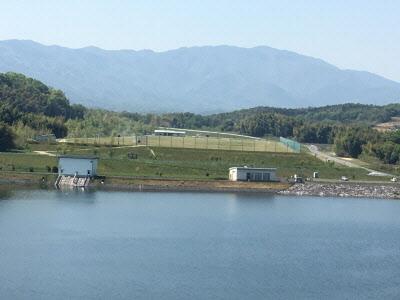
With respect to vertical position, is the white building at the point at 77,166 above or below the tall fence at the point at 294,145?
below

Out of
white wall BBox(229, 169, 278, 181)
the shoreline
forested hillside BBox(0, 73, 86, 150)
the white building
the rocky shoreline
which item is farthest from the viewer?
forested hillside BBox(0, 73, 86, 150)

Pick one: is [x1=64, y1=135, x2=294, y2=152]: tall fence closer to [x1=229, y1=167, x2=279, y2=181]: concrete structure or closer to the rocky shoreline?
[x1=229, y1=167, x2=279, y2=181]: concrete structure

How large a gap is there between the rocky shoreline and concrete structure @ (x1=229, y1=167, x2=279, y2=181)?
5.75 feet

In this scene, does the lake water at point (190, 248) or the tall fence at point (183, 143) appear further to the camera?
the tall fence at point (183, 143)

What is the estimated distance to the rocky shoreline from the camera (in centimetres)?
5069

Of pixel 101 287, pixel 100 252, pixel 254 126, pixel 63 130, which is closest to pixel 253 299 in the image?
pixel 101 287

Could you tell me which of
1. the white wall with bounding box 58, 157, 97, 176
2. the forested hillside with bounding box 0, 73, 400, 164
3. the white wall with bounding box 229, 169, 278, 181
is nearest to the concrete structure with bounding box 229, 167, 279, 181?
the white wall with bounding box 229, 169, 278, 181

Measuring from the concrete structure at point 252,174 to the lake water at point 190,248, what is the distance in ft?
17.7

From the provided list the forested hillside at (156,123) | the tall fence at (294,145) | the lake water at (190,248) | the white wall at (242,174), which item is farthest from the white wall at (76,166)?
the tall fence at (294,145)

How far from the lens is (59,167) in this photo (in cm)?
5028

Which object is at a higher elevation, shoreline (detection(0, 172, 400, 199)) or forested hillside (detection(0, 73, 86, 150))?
forested hillside (detection(0, 73, 86, 150))

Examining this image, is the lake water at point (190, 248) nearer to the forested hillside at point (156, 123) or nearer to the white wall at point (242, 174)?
the white wall at point (242, 174)

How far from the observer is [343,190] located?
169ft

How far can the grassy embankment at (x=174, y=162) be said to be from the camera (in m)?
51.7
